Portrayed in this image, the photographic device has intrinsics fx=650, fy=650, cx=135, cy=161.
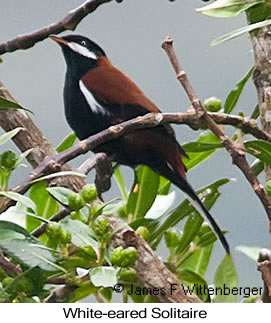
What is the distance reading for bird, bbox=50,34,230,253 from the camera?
0.78 metres

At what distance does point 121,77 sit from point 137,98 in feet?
0.13

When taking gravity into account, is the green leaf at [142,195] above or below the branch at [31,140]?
below

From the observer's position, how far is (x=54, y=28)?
0.80 m

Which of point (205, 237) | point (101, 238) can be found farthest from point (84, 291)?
point (205, 237)

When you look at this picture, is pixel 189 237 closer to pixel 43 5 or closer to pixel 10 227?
pixel 10 227

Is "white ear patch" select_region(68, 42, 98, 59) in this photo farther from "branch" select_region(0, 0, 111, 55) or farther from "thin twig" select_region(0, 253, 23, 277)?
"thin twig" select_region(0, 253, 23, 277)

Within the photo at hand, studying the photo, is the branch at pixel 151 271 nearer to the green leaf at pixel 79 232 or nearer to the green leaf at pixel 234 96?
the green leaf at pixel 79 232

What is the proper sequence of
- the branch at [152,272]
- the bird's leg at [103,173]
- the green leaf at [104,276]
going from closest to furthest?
the green leaf at [104,276]
the branch at [152,272]
the bird's leg at [103,173]

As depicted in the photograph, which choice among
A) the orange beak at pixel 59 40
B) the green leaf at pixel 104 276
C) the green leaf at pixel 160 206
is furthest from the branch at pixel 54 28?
the green leaf at pixel 104 276

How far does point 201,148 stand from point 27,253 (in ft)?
0.84

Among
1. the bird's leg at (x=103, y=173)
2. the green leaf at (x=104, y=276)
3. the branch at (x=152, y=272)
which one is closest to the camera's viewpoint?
the green leaf at (x=104, y=276)

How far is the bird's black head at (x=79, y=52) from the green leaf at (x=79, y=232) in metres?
0.29

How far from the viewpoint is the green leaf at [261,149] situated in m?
0.69

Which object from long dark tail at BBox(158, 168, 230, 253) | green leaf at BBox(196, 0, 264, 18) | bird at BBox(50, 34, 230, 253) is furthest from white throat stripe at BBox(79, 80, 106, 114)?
green leaf at BBox(196, 0, 264, 18)
